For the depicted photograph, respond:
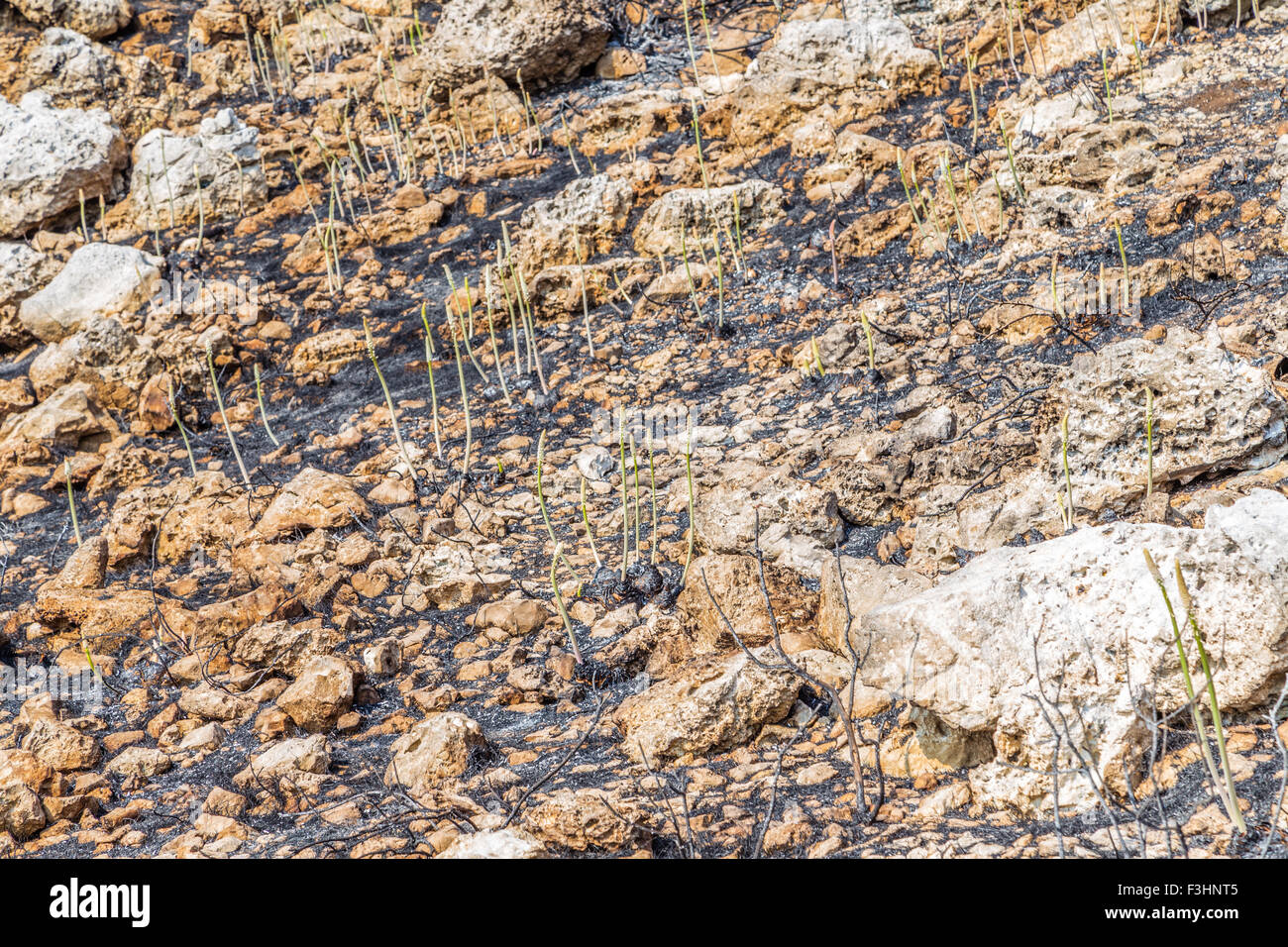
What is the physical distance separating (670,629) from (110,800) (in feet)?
4.60

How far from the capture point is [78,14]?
6254 mm

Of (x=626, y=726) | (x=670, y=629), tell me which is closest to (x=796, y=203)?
(x=670, y=629)

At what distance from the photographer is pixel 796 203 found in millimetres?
4371

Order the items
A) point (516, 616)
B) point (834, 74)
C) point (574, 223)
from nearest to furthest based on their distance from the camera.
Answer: point (516, 616)
point (574, 223)
point (834, 74)

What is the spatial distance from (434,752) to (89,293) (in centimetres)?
384

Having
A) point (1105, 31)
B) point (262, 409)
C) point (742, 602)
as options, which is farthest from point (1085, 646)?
point (1105, 31)

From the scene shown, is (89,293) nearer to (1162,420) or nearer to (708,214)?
(708,214)

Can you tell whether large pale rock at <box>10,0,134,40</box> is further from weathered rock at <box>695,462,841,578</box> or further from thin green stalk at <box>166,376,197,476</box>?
weathered rock at <box>695,462,841,578</box>

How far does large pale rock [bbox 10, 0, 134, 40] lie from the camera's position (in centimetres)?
619

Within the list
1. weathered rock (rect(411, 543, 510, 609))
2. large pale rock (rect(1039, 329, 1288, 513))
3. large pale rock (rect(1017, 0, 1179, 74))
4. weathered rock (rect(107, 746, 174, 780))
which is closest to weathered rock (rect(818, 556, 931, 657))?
large pale rock (rect(1039, 329, 1288, 513))

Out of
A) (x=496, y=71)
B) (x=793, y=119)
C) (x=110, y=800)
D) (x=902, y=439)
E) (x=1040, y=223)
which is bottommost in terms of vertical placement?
(x=110, y=800)

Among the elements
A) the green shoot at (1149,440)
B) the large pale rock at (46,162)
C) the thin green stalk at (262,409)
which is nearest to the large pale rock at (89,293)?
the large pale rock at (46,162)

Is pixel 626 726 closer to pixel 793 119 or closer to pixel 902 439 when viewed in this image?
pixel 902 439

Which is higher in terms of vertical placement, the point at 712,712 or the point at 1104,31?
the point at 1104,31
